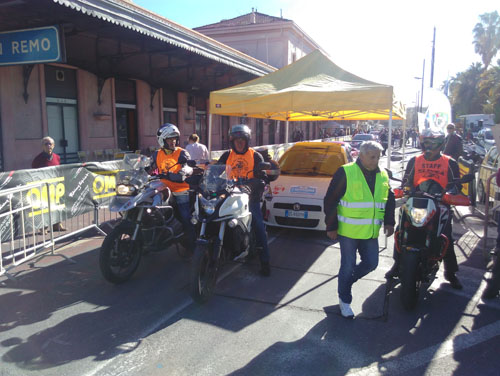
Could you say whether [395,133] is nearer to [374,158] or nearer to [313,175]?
[313,175]

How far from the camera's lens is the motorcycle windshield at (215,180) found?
4434 millimetres

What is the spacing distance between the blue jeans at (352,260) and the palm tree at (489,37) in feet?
200

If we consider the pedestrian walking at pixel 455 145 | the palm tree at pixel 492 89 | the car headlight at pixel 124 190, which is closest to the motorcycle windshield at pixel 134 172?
the car headlight at pixel 124 190

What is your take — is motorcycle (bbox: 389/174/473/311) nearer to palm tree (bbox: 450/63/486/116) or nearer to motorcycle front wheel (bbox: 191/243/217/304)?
motorcycle front wheel (bbox: 191/243/217/304)

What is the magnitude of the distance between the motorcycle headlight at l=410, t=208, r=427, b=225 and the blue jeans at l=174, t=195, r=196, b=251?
8.98 ft

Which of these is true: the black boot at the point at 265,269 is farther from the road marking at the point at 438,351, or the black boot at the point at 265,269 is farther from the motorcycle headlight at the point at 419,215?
the road marking at the point at 438,351

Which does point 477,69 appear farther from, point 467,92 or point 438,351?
point 438,351

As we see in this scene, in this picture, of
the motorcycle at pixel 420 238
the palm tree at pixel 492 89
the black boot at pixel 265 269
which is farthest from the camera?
the palm tree at pixel 492 89

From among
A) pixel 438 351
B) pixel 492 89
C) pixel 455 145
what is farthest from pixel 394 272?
pixel 492 89

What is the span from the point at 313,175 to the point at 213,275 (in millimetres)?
3634

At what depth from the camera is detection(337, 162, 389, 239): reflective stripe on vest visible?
3756 millimetres

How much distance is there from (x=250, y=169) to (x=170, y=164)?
1.13 metres

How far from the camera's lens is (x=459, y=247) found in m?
6.50

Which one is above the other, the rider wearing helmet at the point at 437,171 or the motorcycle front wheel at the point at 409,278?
the rider wearing helmet at the point at 437,171
